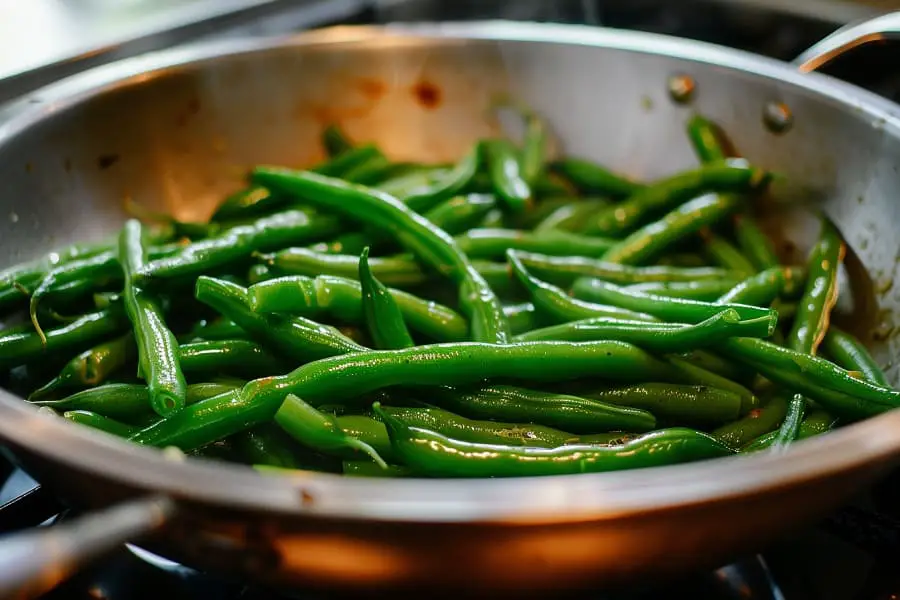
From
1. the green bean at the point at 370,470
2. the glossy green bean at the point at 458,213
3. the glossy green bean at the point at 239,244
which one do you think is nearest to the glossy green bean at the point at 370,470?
the green bean at the point at 370,470

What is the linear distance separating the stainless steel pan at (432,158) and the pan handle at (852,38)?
0.01 meters

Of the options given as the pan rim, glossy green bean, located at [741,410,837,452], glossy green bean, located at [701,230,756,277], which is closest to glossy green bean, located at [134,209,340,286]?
the pan rim

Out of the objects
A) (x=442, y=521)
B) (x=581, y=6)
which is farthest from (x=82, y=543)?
(x=581, y=6)

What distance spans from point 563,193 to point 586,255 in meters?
0.37

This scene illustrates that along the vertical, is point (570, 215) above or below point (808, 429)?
above

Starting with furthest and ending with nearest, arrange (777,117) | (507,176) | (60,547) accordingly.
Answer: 1. (507,176)
2. (777,117)
3. (60,547)

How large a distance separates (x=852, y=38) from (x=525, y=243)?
2.85 ft

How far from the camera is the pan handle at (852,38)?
1669mm

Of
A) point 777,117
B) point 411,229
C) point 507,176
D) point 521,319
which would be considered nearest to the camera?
point 521,319

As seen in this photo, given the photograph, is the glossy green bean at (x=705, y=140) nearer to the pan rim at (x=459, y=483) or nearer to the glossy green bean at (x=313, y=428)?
the pan rim at (x=459, y=483)

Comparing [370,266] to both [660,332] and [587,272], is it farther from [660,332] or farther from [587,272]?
[660,332]

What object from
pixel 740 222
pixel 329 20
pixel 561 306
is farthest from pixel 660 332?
pixel 329 20

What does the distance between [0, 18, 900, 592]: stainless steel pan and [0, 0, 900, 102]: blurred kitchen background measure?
0.18 metres

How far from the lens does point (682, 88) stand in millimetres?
2014
